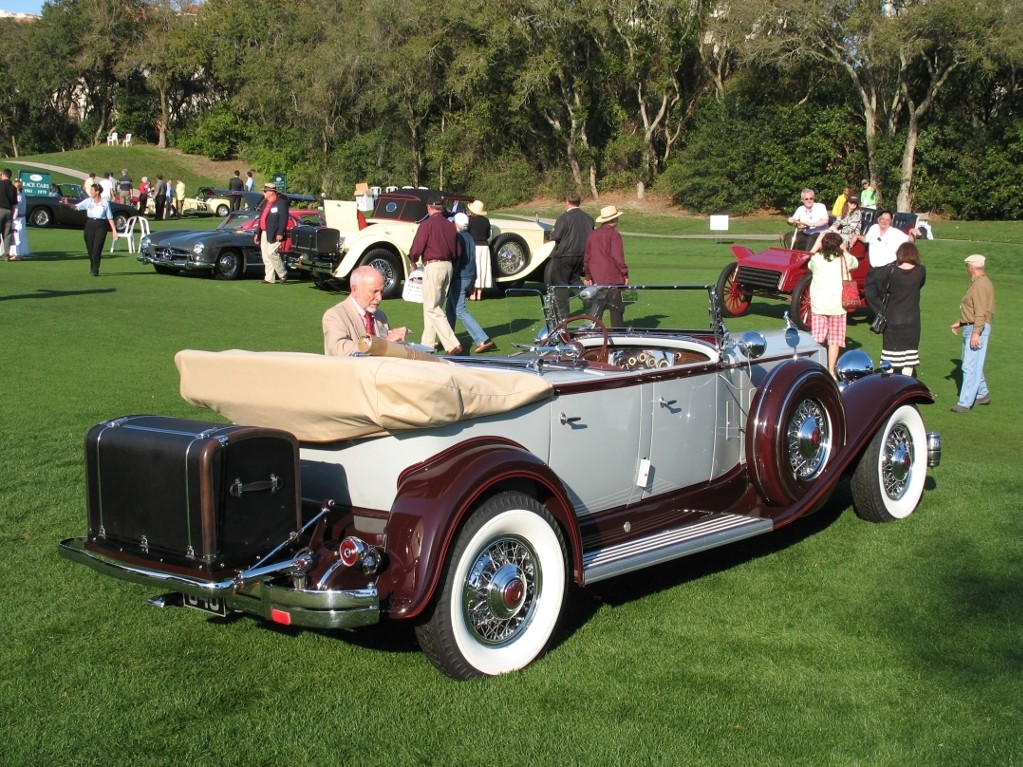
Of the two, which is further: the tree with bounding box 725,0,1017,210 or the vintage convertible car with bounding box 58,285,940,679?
the tree with bounding box 725,0,1017,210

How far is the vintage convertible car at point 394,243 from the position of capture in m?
17.8

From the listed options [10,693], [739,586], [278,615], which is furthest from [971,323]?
[10,693]

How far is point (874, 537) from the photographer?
646cm

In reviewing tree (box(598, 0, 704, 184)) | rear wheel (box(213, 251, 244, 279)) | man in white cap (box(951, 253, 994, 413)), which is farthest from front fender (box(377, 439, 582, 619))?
tree (box(598, 0, 704, 184))

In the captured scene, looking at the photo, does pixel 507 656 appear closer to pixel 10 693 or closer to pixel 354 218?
pixel 10 693

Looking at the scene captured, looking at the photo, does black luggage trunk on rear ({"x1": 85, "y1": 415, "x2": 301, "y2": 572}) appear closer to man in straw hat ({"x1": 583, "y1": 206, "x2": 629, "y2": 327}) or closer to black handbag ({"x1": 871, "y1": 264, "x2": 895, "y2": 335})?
black handbag ({"x1": 871, "y1": 264, "x2": 895, "y2": 335})

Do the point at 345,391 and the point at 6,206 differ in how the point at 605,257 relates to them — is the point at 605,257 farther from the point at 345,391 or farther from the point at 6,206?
the point at 6,206

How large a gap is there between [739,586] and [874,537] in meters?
1.36

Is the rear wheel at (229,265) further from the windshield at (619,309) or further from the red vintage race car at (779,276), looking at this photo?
the windshield at (619,309)

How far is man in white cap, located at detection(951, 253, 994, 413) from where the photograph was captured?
34.8 ft

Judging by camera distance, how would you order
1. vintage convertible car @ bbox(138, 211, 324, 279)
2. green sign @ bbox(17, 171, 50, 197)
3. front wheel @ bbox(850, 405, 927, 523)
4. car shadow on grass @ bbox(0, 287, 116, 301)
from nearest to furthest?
front wheel @ bbox(850, 405, 927, 523)
car shadow on grass @ bbox(0, 287, 116, 301)
vintage convertible car @ bbox(138, 211, 324, 279)
green sign @ bbox(17, 171, 50, 197)

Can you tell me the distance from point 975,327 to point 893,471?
Answer: 14.7ft

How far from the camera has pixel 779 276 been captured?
15625 millimetres

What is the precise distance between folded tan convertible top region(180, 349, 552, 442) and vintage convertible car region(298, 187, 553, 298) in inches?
504
